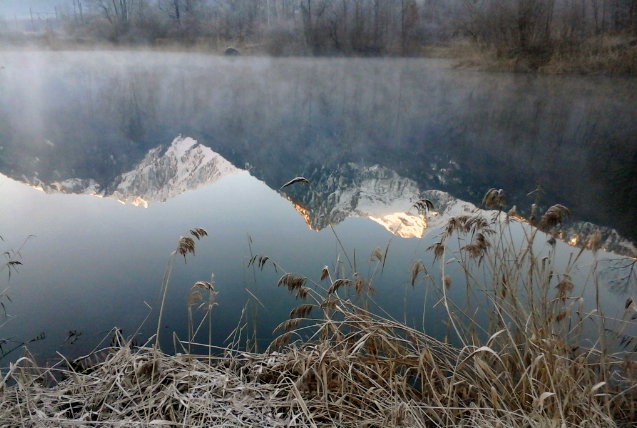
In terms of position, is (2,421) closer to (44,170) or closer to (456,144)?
(44,170)

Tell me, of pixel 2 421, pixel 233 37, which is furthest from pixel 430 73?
pixel 2 421

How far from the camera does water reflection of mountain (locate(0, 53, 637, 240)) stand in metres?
3.52

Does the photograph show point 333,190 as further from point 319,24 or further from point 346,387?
point 319,24

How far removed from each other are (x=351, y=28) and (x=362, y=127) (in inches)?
218

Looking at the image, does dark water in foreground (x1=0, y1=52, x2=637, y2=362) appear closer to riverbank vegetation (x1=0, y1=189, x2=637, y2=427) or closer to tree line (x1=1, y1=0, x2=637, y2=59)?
riverbank vegetation (x1=0, y1=189, x2=637, y2=427)

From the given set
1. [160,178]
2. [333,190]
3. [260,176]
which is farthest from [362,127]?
[160,178]

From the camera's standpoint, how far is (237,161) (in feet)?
12.9

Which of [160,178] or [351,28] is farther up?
[351,28]

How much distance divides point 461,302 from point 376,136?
314 cm

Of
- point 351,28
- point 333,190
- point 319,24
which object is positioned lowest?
point 333,190

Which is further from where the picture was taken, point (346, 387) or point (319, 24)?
point (319, 24)

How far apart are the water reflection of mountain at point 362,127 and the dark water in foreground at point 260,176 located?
26 millimetres

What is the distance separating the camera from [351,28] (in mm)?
9750

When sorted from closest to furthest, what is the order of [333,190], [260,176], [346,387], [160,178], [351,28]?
[346,387]
[333,190]
[160,178]
[260,176]
[351,28]
